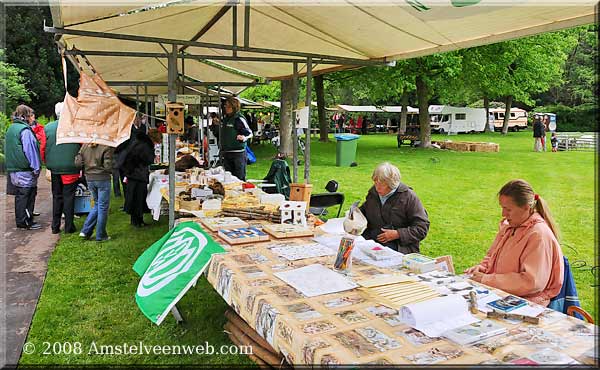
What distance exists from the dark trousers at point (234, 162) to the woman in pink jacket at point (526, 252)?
5.22 m

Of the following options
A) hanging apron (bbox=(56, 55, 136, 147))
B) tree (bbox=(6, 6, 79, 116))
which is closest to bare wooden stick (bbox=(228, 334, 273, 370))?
hanging apron (bbox=(56, 55, 136, 147))

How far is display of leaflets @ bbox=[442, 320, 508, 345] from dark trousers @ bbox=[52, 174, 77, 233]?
615 centimetres

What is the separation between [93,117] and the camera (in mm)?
5027

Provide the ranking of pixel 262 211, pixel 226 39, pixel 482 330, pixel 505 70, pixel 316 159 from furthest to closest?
pixel 505 70 → pixel 316 159 → pixel 226 39 → pixel 262 211 → pixel 482 330

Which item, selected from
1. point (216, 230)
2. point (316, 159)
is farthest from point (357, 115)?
point (216, 230)

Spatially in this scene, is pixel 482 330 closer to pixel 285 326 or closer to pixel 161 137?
pixel 285 326

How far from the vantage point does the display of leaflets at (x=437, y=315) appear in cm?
196

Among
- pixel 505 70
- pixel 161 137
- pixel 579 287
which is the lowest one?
pixel 579 287

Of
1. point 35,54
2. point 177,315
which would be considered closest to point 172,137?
point 177,315

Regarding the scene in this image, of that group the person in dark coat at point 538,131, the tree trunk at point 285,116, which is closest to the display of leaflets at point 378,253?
the tree trunk at point 285,116

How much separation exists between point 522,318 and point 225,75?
27.2 feet

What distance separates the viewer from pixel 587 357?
1.73m

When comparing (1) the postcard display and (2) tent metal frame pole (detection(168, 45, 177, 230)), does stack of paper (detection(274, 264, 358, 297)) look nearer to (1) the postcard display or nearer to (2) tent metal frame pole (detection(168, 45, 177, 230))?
(1) the postcard display

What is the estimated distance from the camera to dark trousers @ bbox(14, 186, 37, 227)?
7090 mm
